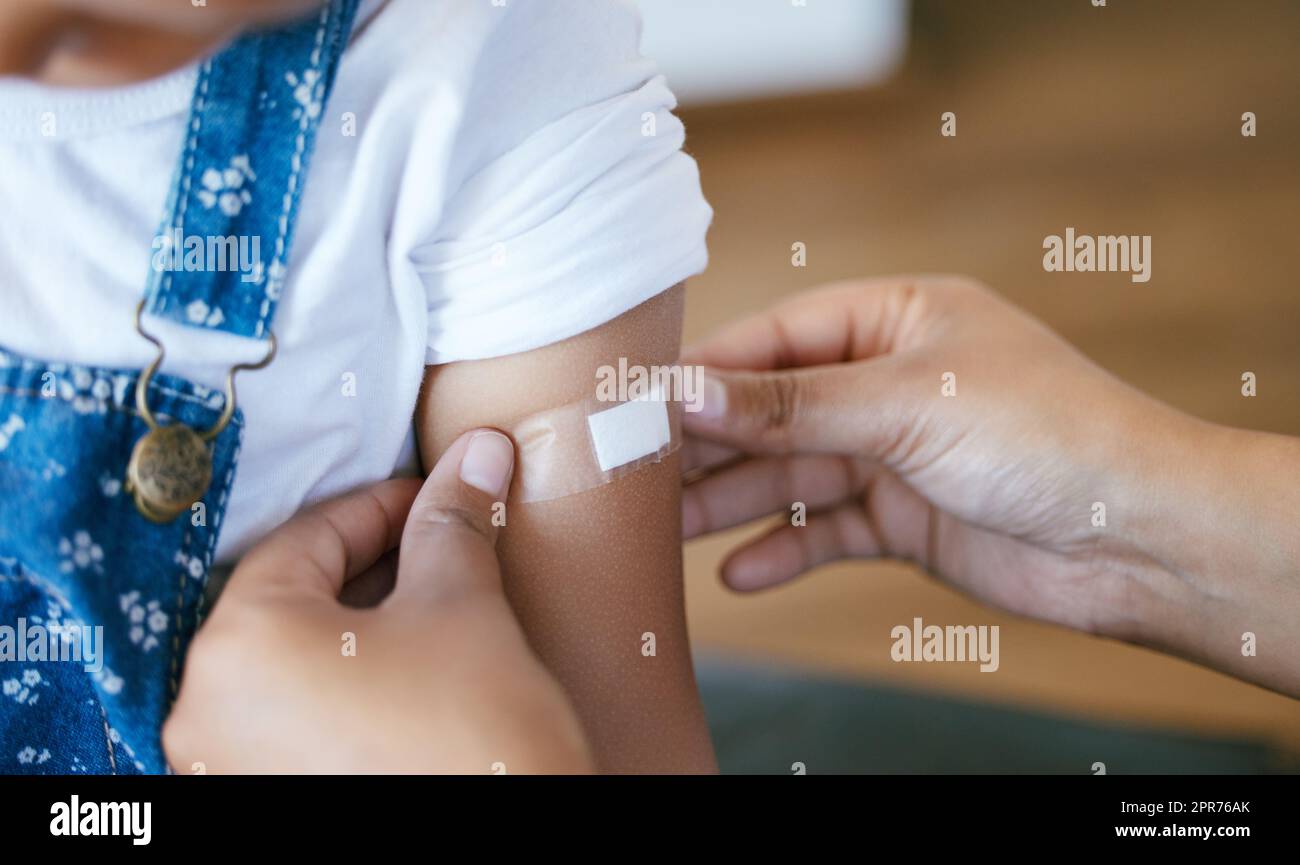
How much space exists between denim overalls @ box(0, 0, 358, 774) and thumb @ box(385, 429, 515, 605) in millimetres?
120

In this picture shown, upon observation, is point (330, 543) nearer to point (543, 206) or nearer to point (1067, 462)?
point (543, 206)

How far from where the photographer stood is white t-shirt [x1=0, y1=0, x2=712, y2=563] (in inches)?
24.8

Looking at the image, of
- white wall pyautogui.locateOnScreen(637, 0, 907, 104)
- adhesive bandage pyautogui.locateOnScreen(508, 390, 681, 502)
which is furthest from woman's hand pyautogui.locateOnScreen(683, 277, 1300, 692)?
white wall pyautogui.locateOnScreen(637, 0, 907, 104)

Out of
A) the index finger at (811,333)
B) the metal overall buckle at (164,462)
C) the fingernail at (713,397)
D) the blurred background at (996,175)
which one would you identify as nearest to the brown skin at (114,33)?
the metal overall buckle at (164,462)

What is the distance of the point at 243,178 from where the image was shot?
Result: 0.65m

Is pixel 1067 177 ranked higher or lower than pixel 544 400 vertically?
higher

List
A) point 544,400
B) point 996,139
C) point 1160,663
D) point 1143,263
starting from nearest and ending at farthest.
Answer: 1. point 544,400
2. point 1160,663
3. point 1143,263
4. point 996,139

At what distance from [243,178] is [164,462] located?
0.17m

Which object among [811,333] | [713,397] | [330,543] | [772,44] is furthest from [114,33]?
[772,44]

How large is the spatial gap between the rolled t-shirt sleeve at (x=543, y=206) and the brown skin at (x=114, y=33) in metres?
0.17

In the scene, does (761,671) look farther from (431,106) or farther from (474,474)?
(431,106)

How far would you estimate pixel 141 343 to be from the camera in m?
0.64

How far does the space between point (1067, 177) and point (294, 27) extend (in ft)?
8.67
